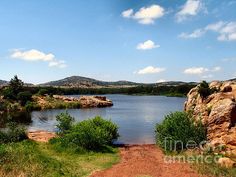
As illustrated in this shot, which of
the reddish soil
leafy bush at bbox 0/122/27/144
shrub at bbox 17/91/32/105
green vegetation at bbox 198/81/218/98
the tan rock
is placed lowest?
the reddish soil

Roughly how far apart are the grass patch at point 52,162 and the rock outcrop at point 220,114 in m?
8.68

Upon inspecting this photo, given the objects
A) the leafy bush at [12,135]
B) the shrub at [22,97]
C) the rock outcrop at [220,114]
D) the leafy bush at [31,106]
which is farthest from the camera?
the shrub at [22,97]

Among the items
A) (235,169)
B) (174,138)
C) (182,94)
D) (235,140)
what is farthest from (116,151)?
(182,94)

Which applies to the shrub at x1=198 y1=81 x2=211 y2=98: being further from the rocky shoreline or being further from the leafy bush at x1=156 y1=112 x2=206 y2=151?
the leafy bush at x1=156 y1=112 x2=206 y2=151

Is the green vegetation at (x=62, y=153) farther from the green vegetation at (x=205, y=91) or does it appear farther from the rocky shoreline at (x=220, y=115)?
the green vegetation at (x=205, y=91)

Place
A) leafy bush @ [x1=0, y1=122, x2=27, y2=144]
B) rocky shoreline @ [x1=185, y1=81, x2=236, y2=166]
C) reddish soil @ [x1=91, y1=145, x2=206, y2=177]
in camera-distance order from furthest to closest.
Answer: leafy bush @ [x1=0, y1=122, x2=27, y2=144] → rocky shoreline @ [x1=185, y1=81, x2=236, y2=166] → reddish soil @ [x1=91, y1=145, x2=206, y2=177]

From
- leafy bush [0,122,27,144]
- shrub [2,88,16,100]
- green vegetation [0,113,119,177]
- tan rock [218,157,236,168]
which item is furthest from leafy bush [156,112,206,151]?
shrub [2,88,16,100]

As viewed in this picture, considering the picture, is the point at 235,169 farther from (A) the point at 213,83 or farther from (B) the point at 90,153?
(A) the point at 213,83

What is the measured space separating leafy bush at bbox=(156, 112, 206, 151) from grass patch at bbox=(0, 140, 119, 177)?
4.93 meters

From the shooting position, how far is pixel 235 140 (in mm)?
27422

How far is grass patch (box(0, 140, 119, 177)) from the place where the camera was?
829 inches

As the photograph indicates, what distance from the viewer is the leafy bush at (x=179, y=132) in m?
29.7

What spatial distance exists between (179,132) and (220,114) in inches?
152

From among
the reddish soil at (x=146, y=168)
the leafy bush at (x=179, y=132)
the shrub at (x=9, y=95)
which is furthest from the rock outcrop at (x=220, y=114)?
the shrub at (x=9, y=95)
